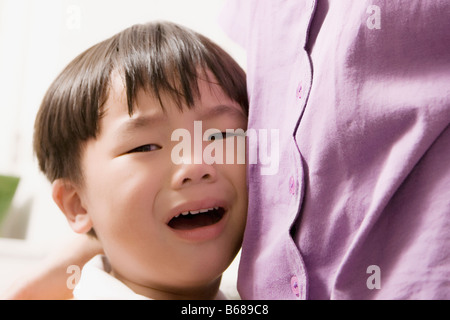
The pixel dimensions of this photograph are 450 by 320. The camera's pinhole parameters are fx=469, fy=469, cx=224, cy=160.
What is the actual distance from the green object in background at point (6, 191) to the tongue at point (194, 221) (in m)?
0.66

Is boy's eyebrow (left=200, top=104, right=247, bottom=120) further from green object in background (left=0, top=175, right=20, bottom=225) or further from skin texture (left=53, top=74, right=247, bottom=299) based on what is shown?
green object in background (left=0, top=175, right=20, bottom=225)

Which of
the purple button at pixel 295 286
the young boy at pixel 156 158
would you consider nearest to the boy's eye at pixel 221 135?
the young boy at pixel 156 158

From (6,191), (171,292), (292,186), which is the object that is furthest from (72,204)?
(6,191)

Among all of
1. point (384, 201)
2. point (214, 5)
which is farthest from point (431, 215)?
point (214, 5)

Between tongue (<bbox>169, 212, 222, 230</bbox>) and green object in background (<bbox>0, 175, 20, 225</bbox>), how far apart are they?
2.18ft

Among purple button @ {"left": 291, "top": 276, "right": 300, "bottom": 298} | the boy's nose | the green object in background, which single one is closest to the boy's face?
the boy's nose

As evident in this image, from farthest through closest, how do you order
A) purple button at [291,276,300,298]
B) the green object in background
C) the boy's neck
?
the green object in background < the boy's neck < purple button at [291,276,300,298]

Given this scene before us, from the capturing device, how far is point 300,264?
533 mm

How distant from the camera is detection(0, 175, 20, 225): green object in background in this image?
3.69ft

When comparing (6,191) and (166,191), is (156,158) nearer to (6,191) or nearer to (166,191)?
(166,191)

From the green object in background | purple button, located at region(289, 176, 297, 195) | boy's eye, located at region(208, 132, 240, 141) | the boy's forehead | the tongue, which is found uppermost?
the boy's forehead

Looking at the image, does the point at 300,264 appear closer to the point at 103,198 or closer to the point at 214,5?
the point at 103,198

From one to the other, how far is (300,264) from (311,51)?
261mm
